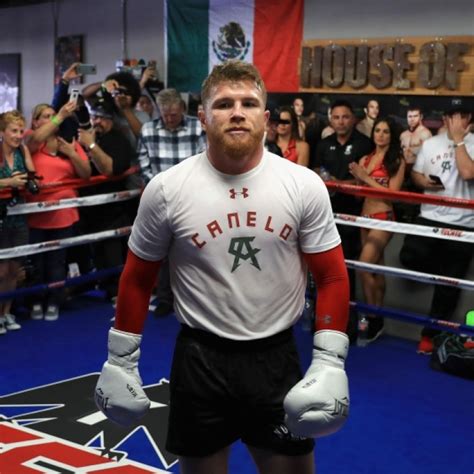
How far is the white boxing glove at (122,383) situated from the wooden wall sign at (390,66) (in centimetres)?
500

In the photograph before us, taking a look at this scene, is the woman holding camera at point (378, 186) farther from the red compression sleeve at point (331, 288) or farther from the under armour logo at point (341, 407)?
the under armour logo at point (341, 407)

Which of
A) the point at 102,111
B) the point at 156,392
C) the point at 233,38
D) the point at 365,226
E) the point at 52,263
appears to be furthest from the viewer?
the point at 233,38

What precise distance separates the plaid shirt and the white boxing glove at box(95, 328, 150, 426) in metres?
3.75

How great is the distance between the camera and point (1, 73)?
12508mm

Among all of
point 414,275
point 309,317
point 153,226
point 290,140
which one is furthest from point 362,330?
point 153,226

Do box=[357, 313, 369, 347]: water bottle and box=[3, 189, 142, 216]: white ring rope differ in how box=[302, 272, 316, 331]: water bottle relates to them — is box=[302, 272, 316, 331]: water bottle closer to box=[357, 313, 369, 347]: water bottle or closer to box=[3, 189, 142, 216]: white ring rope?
box=[357, 313, 369, 347]: water bottle

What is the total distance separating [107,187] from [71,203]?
22.6 inches

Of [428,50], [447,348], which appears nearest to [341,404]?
[447,348]

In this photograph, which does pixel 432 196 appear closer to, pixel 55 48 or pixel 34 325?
pixel 34 325

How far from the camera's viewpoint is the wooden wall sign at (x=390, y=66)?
679 cm

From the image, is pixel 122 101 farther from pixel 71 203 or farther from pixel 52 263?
pixel 52 263

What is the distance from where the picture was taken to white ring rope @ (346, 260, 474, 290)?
5241 mm

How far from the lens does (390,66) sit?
7.25 m

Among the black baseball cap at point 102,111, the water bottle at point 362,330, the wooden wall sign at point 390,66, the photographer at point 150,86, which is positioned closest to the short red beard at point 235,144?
the water bottle at point 362,330
